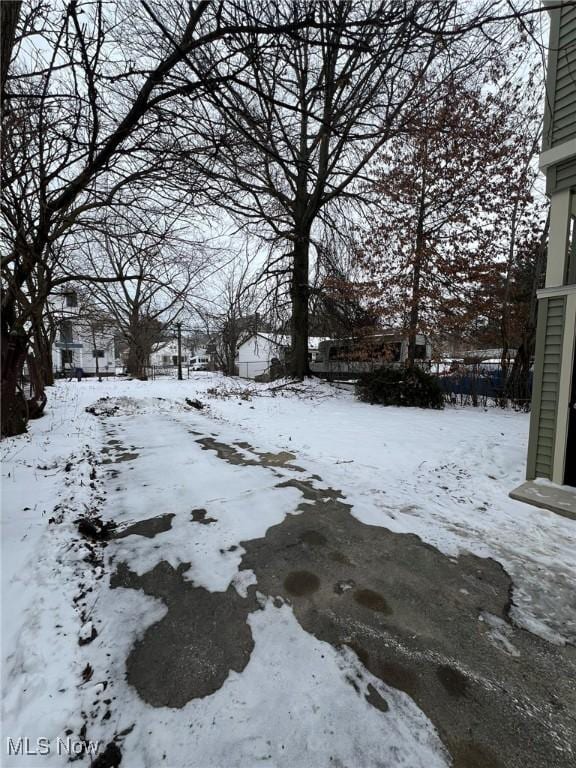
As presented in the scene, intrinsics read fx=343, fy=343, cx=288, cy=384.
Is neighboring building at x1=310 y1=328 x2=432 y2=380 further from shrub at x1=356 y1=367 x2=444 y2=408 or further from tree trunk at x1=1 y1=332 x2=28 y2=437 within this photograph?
tree trunk at x1=1 y1=332 x2=28 y2=437

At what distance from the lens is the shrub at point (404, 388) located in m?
8.87

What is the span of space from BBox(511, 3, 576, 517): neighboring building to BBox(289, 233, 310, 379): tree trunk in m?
8.25

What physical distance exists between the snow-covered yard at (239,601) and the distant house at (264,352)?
8520 millimetres

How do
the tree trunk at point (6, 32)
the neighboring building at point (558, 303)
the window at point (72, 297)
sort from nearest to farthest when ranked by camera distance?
the tree trunk at point (6, 32) → the neighboring building at point (558, 303) → the window at point (72, 297)

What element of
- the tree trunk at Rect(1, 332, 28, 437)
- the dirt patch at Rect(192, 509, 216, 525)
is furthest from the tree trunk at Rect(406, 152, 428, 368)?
the tree trunk at Rect(1, 332, 28, 437)

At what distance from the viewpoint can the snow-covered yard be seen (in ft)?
4.40

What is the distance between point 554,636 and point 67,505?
3668 mm

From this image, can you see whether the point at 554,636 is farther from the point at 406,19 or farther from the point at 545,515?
the point at 406,19

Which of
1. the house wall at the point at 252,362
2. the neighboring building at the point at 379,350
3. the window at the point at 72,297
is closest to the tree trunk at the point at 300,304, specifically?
the neighboring building at the point at 379,350

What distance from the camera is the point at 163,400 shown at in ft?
33.1

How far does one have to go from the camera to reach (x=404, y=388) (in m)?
9.02

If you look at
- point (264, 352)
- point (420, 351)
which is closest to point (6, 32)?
point (420, 351)
